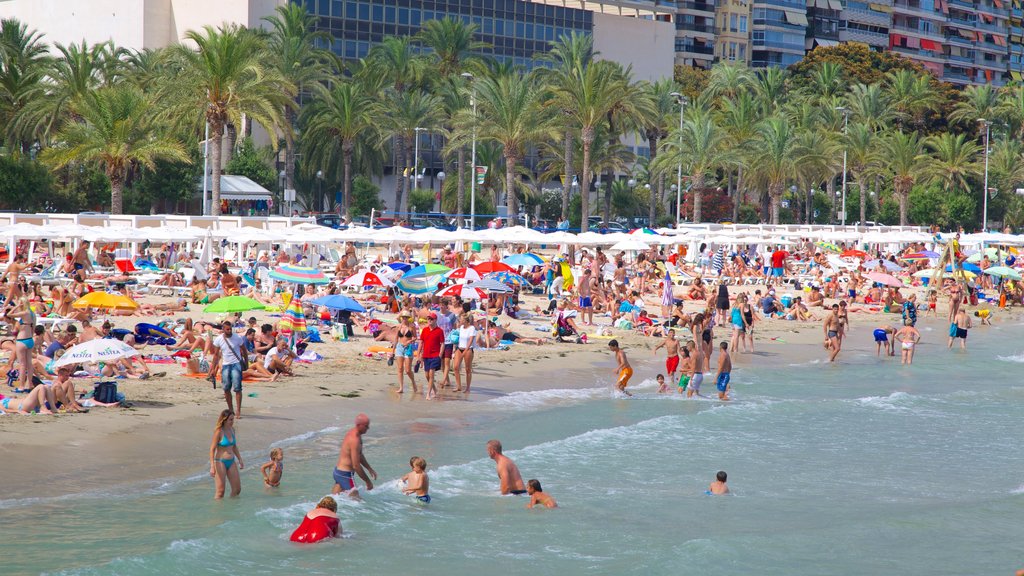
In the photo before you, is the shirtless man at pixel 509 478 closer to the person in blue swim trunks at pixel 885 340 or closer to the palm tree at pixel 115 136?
the person in blue swim trunks at pixel 885 340

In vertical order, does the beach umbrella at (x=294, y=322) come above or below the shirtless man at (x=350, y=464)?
above

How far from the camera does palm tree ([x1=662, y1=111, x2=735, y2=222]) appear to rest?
182 ft

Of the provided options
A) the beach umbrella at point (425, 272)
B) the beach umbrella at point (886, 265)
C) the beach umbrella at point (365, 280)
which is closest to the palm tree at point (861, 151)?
the beach umbrella at point (886, 265)

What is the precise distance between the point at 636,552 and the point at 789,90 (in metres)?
74.7

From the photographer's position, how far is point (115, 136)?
41.2 meters

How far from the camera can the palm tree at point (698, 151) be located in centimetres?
5562

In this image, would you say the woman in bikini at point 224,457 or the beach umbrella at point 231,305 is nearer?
the woman in bikini at point 224,457

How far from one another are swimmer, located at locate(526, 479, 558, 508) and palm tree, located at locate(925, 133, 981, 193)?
199 feet

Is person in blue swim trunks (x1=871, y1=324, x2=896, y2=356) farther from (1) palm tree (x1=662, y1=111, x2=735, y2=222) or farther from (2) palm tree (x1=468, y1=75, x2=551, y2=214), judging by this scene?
(1) palm tree (x1=662, y1=111, x2=735, y2=222)

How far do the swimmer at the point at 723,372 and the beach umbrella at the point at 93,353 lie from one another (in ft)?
31.3

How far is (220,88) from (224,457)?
29.3m

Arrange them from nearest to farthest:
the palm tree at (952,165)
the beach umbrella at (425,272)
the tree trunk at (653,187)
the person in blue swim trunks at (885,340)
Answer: the beach umbrella at (425,272) < the person in blue swim trunks at (885,340) < the tree trunk at (653,187) < the palm tree at (952,165)

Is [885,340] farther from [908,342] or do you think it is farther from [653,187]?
[653,187]

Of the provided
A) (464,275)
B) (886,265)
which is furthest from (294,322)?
(886,265)
